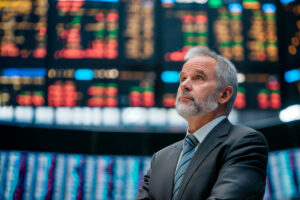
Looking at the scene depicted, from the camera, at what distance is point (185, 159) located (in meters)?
1.13

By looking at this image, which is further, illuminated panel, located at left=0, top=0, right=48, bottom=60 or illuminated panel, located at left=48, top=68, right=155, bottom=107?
illuminated panel, located at left=0, top=0, right=48, bottom=60

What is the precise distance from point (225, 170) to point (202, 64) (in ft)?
1.36

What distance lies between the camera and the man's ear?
4.05ft

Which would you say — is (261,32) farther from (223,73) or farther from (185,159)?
(185,159)

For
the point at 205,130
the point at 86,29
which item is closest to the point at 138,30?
the point at 86,29

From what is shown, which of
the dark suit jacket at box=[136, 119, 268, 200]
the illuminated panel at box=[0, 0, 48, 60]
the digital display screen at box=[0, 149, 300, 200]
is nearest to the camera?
the dark suit jacket at box=[136, 119, 268, 200]

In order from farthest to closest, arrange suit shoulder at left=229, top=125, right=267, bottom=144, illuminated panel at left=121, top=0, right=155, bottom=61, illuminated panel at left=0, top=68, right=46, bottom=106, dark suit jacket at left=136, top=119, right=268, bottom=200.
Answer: illuminated panel at left=121, top=0, right=155, bottom=61, illuminated panel at left=0, top=68, right=46, bottom=106, suit shoulder at left=229, top=125, right=267, bottom=144, dark suit jacket at left=136, top=119, right=268, bottom=200

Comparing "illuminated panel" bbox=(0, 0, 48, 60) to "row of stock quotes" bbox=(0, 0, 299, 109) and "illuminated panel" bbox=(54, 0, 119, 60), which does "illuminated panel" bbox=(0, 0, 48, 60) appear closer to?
"row of stock quotes" bbox=(0, 0, 299, 109)

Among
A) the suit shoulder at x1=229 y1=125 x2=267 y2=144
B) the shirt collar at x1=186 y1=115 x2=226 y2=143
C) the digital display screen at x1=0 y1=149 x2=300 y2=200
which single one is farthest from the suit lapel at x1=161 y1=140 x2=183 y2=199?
the digital display screen at x1=0 y1=149 x2=300 y2=200

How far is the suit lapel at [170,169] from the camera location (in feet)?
3.55

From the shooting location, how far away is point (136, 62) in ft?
10.8

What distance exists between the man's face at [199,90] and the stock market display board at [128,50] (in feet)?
6.29

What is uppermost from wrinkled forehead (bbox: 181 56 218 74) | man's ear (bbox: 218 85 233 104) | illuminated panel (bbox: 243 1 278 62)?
illuminated panel (bbox: 243 1 278 62)

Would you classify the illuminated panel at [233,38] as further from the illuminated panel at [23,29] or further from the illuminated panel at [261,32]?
the illuminated panel at [23,29]
